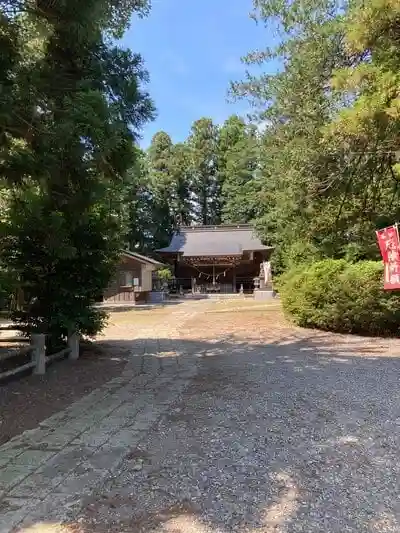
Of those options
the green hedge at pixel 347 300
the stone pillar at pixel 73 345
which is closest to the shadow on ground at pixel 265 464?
the stone pillar at pixel 73 345

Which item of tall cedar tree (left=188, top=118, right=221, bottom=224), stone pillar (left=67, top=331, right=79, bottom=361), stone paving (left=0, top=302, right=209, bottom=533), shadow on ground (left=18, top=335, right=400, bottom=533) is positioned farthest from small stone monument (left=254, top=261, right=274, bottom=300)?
tall cedar tree (left=188, top=118, right=221, bottom=224)

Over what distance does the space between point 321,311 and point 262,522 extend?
8909 millimetres

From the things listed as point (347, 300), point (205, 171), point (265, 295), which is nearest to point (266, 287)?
point (265, 295)

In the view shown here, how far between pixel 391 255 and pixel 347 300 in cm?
196

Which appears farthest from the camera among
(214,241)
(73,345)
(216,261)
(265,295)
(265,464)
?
(214,241)

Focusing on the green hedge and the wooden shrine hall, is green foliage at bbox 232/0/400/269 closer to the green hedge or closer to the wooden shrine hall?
the green hedge

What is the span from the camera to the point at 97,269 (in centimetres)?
751

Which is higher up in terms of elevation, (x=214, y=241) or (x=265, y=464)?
(x=214, y=241)

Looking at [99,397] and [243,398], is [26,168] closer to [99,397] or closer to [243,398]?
[99,397]

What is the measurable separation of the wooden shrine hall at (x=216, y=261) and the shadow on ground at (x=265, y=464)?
23810mm

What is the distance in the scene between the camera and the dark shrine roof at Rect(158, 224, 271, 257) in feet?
101

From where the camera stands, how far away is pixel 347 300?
33.5 ft

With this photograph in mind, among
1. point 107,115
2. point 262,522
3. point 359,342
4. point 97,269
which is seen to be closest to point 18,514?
point 262,522

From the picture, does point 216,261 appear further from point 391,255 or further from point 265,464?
point 265,464
